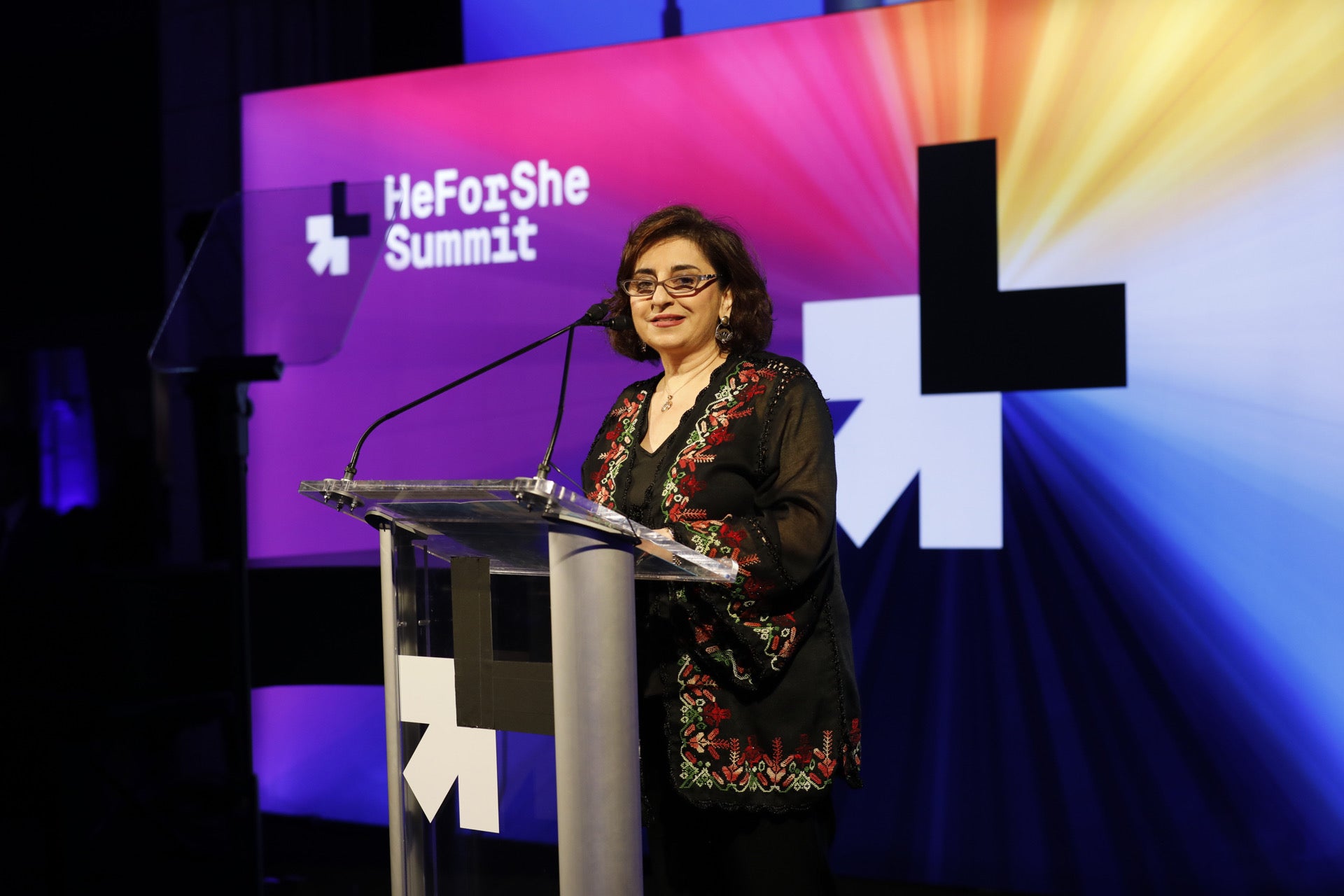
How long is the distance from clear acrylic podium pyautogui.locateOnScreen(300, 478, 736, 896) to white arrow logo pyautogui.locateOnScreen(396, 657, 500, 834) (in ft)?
0.08

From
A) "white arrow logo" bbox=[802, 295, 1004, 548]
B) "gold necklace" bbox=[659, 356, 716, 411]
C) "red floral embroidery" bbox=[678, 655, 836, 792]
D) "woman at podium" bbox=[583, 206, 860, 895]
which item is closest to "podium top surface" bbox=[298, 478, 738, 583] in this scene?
"woman at podium" bbox=[583, 206, 860, 895]

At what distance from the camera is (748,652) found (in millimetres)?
1505

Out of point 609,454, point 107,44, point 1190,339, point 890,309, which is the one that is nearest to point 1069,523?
point 1190,339

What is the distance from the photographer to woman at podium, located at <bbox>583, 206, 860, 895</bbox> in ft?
4.91

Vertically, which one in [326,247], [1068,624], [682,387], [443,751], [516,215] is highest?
[516,215]

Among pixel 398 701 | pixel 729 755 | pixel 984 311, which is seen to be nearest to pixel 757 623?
pixel 729 755

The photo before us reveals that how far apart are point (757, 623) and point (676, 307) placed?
50 cm

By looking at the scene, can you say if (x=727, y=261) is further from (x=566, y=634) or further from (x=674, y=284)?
(x=566, y=634)

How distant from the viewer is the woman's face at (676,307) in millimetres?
1708

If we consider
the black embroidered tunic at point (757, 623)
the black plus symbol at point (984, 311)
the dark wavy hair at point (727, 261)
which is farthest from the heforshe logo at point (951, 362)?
the black embroidered tunic at point (757, 623)

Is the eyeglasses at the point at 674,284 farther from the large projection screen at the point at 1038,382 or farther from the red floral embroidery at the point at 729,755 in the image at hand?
the large projection screen at the point at 1038,382

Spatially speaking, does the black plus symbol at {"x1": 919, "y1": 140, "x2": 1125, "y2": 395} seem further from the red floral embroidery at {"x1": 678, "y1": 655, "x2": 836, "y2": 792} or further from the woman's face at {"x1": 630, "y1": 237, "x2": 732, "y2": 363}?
the red floral embroidery at {"x1": 678, "y1": 655, "x2": 836, "y2": 792}

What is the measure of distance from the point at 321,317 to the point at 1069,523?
1.97m

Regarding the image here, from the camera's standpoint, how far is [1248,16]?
2604 mm
